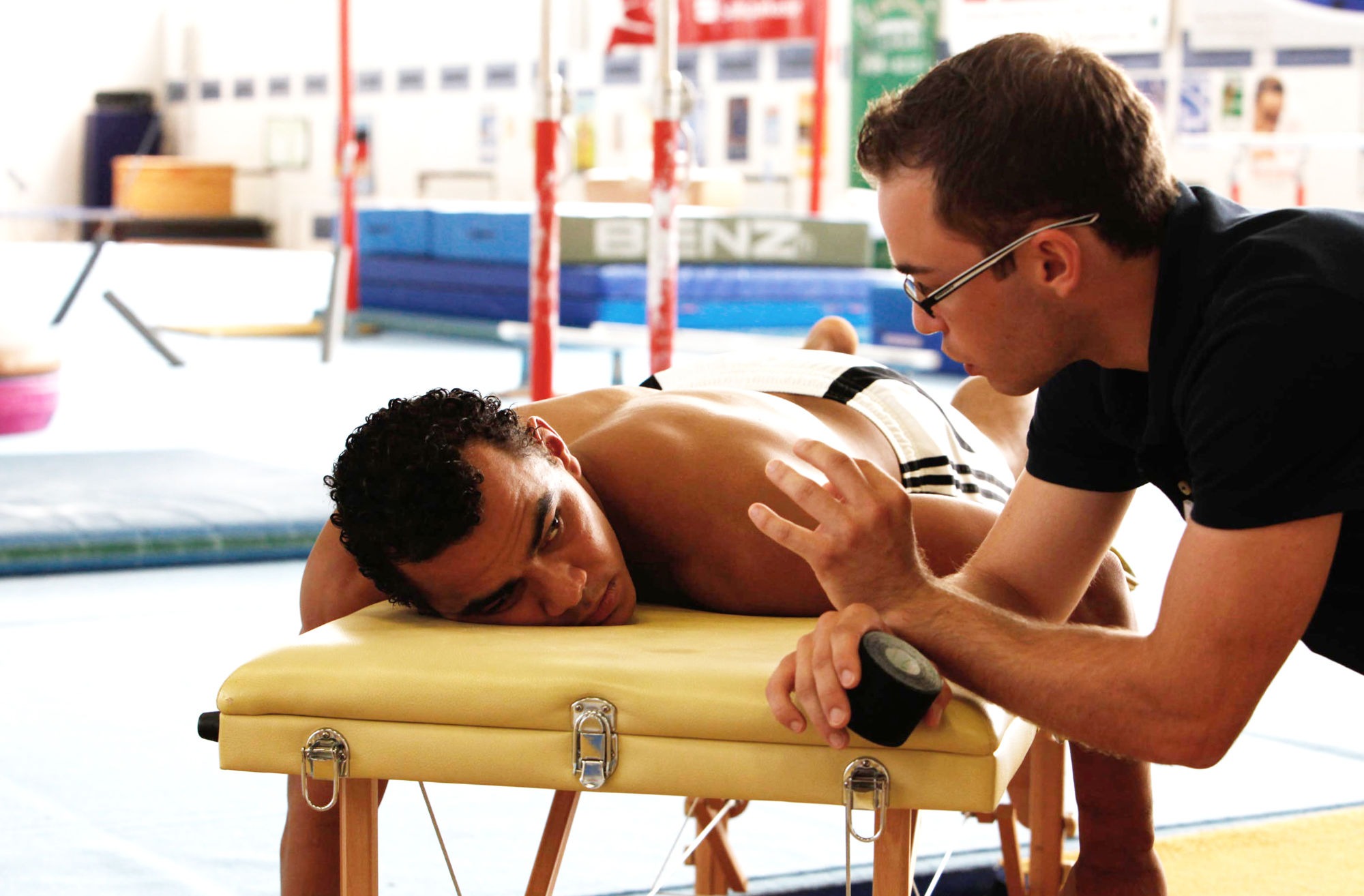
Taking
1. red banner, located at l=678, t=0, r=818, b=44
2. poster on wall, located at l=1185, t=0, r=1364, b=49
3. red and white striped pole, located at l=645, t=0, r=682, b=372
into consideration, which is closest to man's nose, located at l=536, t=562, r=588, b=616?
red and white striped pole, located at l=645, t=0, r=682, b=372

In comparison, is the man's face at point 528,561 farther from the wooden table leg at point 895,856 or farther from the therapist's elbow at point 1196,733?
the therapist's elbow at point 1196,733

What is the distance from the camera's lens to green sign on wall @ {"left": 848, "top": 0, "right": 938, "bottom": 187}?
10023 mm

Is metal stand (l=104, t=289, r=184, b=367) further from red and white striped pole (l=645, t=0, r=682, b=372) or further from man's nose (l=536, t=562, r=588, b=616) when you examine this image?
man's nose (l=536, t=562, r=588, b=616)

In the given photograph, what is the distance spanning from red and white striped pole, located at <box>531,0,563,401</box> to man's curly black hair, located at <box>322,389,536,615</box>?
3230 millimetres

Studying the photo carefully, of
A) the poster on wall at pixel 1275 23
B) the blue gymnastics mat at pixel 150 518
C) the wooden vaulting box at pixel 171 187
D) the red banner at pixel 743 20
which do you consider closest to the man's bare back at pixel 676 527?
the blue gymnastics mat at pixel 150 518

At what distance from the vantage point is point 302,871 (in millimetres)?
1668

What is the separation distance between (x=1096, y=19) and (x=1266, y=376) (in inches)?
343

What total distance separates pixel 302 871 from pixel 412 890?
1.34 feet

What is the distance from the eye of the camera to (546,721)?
1.29 metres

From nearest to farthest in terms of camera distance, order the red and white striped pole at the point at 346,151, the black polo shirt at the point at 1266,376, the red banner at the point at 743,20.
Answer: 1. the black polo shirt at the point at 1266,376
2. the red and white striped pole at the point at 346,151
3. the red banner at the point at 743,20

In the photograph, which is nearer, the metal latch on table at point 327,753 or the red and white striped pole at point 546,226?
the metal latch on table at point 327,753

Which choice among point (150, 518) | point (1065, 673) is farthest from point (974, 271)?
point (150, 518)

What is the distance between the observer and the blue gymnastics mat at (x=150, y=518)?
378 cm

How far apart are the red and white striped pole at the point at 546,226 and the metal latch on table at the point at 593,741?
355 centimetres
